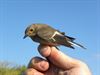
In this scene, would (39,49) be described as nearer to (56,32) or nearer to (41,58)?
(41,58)

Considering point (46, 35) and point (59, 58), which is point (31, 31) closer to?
point (46, 35)

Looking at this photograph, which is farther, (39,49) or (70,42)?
(70,42)

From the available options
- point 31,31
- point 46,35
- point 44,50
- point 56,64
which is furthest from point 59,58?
point 31,31

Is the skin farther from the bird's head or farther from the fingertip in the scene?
the bird's head

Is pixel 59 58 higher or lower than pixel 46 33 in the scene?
lower

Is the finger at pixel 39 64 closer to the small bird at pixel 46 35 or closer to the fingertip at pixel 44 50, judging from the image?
the fingertip at pixel 44 50

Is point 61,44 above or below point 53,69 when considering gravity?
above

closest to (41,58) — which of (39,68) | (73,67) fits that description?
(39,68)

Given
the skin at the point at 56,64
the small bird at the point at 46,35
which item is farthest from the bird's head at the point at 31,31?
the skin at the point at 56,64
